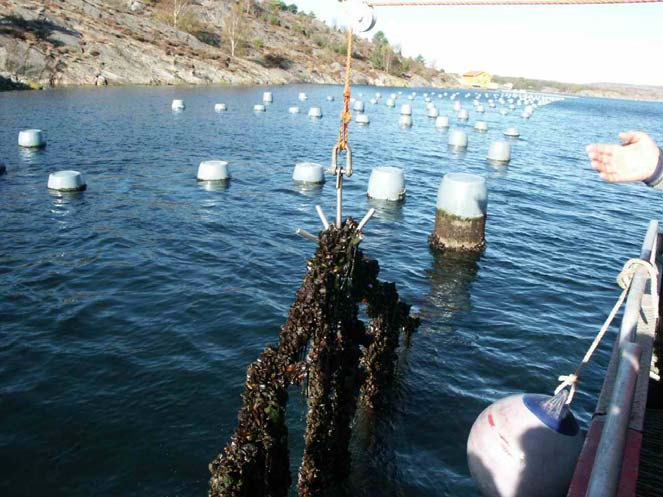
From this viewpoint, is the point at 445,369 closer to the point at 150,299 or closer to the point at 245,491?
the point at 245,491

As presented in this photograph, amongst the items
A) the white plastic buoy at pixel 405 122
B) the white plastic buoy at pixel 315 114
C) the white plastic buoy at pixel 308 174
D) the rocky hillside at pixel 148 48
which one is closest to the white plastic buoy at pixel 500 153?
the white plastic buoy at pixel 308 174

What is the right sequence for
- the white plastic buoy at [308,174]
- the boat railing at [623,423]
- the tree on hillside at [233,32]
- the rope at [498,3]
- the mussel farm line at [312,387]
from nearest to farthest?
the boat railing at [623,423] → the rope at [498,3] → the mussel farm line at [312,387] → the white plastic buoy at [308,174] → the tree on hillside at [233,32]

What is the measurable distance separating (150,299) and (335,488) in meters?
8.85

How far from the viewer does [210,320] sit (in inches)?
552

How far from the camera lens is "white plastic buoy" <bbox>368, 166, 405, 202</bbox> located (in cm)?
2612

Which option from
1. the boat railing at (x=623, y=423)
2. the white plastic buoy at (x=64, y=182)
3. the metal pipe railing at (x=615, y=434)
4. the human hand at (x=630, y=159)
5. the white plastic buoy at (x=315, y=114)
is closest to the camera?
the metal pipe railing at (x=615, y=434)

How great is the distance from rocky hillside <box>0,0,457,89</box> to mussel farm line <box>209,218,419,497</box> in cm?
6553

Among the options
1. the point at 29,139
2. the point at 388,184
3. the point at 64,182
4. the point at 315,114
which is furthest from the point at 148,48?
the point at 388,184

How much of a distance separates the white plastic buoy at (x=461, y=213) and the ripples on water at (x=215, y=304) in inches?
37.2

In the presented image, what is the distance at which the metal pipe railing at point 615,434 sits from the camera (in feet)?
11.8

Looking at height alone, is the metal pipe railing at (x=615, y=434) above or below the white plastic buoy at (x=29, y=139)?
above

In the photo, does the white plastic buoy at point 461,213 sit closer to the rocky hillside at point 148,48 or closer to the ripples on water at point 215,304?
the ripples on water at point 215,304

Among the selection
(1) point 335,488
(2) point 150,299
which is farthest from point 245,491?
(2) point 150,299

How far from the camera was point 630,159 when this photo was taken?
3.88 meters
